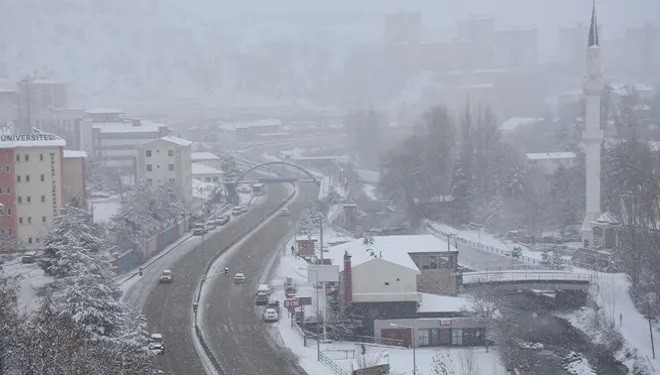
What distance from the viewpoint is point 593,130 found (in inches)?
571

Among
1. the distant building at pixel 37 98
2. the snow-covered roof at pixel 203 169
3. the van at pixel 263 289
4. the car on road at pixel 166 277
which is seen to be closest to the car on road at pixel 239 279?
the van at pixel 263 289

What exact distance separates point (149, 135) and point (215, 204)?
11.3ft

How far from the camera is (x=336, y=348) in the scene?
9234 mm

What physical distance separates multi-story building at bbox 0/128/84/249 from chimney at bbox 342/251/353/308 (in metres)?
4.83

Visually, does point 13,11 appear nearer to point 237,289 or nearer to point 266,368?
point 237,289

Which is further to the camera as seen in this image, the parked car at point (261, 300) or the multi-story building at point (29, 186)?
the multi-story building at point (29, 186)

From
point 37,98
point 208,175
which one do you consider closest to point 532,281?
point 208,175

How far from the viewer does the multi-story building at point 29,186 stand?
13.2 meters

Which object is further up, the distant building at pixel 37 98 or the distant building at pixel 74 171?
the distant building at pixel 37 98

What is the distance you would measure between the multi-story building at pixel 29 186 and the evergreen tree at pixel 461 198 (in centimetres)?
635

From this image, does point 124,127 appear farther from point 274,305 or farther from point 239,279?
point 274,305

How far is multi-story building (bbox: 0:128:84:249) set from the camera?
1320cm

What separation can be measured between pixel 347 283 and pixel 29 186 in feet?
17.7

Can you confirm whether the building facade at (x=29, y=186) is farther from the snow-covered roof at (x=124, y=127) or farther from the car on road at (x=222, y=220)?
the snow-covered roof at (x=124, y=127)
